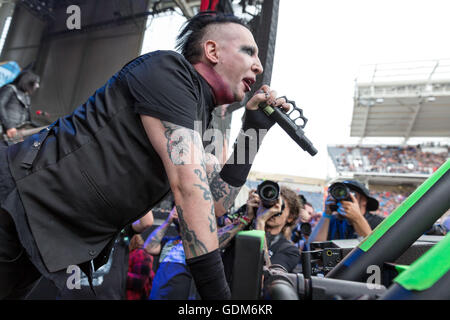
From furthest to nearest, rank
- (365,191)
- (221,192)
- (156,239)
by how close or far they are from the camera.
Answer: (156,239) → (365,191) → (221,192)

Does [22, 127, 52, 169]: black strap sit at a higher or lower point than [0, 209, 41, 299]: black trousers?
higher

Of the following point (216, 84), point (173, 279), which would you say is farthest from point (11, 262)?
point (173, 279)

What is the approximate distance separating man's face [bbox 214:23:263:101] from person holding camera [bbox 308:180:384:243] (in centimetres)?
127

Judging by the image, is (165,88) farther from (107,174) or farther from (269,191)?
(269,191)

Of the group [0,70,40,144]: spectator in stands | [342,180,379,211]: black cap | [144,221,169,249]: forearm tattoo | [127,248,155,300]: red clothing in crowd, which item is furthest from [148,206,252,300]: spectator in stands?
[0,70,40,144]: spectator in stands

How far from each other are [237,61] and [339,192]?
133cm

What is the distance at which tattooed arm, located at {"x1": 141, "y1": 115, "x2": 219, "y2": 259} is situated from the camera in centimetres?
61

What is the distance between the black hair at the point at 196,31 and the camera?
102 centimetres

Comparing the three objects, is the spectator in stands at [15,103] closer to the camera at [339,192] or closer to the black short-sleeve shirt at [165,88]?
the black short-sleeve shirt at [165,88]

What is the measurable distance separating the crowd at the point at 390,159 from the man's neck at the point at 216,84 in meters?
17.9

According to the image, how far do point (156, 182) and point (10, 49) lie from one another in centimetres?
1008

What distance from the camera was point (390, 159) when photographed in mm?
17016

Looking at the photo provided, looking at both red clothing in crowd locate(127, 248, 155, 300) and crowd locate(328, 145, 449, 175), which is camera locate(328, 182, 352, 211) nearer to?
red clothing in crowd locate(127, 248, 155, 300)
